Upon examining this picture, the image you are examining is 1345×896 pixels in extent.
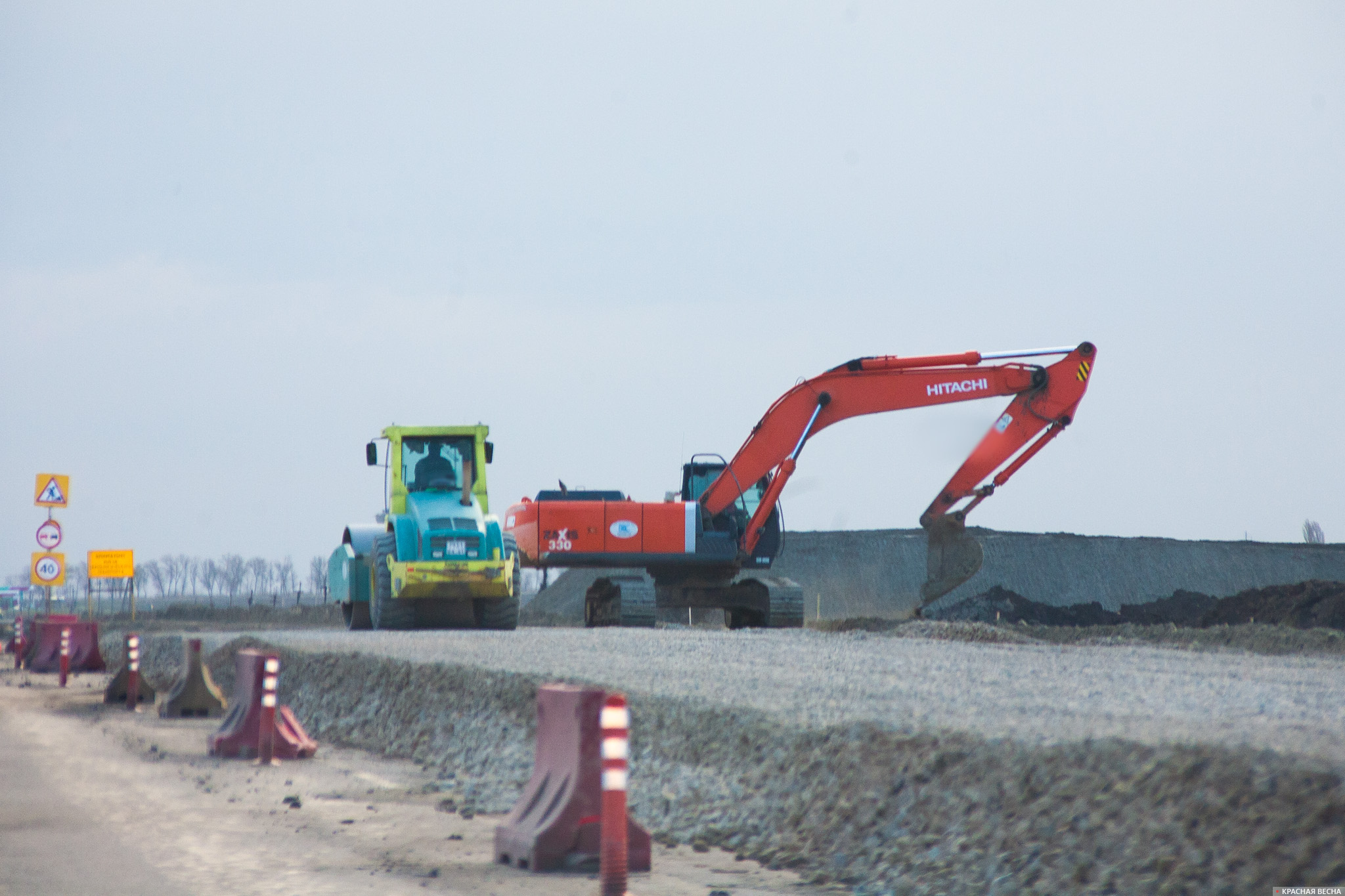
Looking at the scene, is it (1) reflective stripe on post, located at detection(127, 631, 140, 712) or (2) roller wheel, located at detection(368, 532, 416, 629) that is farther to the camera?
(2) roller wheel, located at detection(368, 532, 416, 629)

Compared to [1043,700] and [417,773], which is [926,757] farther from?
[417,773]

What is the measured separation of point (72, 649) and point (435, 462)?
8.10 metres

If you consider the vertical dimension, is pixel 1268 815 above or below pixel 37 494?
below

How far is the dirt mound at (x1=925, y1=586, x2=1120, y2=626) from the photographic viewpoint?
122 feet

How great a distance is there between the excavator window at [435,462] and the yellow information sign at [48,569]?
32.8ft

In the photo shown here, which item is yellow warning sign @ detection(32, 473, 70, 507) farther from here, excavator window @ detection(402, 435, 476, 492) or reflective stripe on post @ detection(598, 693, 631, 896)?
reflective stripe on post @ detection(598, 693, 631, 896)

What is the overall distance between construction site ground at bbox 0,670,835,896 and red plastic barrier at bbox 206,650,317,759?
168 millimetres

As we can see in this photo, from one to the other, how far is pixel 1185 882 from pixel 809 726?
12.1ft

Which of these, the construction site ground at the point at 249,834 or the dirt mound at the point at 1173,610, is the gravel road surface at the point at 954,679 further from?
the dirt mound at the point at 1173,610

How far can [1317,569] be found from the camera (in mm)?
55031

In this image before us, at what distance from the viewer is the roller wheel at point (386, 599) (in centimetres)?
2309

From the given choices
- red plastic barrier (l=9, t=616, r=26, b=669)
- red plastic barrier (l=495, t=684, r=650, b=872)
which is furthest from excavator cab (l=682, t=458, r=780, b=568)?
red plastic barrier (l=495, t=684, r=650, b=872)

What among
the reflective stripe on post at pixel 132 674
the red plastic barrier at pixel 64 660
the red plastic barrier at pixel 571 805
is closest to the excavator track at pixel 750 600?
the red plastic barrier at pixel 64 660

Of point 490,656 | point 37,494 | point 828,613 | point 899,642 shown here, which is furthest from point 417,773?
point 828,613
